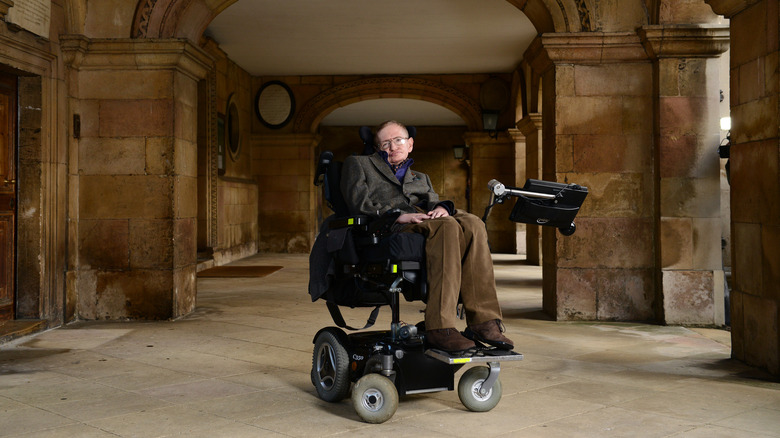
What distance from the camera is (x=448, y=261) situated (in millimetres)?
3123

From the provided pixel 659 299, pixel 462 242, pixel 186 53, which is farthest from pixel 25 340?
pixel 659 299

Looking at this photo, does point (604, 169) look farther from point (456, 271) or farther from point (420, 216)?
point (456, 271)

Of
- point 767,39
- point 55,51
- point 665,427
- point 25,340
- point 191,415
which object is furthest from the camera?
point 55,51

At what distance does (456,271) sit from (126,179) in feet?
13.8

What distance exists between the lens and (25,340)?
5.41m

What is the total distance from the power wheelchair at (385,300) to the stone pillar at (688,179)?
3.19 m

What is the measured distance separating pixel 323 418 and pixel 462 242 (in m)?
0.97

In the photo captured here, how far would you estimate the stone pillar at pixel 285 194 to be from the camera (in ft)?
50.2

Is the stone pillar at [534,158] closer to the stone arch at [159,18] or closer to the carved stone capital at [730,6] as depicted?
the stone arch at [159,18]

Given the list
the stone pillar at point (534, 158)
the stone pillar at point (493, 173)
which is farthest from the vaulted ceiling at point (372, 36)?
the stone pillar at point (493, 173)

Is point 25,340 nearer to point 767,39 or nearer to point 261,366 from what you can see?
point 261,366

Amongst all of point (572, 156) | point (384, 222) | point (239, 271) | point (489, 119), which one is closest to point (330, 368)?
point (384, 222)

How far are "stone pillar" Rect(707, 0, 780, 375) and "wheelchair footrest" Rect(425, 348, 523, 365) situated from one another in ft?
6.29

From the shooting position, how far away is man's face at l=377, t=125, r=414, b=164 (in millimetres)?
3617
